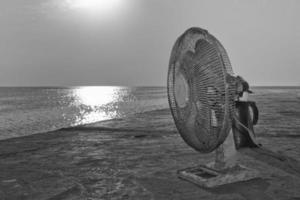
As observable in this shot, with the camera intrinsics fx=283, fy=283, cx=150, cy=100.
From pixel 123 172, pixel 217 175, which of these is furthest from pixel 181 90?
pixel 123 172

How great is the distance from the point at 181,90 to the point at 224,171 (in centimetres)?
157

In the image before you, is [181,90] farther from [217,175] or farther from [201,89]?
[217,175]

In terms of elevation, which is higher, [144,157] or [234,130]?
[234,130]

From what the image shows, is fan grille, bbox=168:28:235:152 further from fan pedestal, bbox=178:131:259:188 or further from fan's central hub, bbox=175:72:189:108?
fan pedestal, bbox=178:131:259:188

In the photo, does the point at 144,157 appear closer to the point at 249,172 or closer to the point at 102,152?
the point at 102,152

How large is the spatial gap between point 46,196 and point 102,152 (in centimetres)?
334

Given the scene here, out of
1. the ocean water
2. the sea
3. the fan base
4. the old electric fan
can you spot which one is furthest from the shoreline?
the ocean water

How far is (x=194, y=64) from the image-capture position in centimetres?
381

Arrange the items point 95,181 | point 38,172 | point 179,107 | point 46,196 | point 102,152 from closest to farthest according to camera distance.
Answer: point 179,107
point 46,196
point 95,181
point 38,172
point 102,152

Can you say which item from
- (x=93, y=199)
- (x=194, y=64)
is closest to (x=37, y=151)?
(x=93, y=199)

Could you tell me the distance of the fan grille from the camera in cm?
335

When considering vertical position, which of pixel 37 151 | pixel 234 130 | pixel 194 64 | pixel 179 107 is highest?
pixel 194 64

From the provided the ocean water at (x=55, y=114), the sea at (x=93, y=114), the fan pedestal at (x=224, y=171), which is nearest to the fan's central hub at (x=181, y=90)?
the fan pedestal at (x=224, y=171)

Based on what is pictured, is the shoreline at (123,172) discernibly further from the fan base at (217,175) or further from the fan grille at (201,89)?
the fan grille at (201,89)
